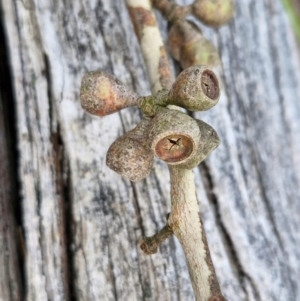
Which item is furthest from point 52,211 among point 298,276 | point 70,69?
point 298,276

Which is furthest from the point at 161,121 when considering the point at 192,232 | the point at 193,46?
the point at 193,46

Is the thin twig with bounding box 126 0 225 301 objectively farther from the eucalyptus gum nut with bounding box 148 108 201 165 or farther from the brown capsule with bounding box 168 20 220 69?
the brown capsule with bounding box 168 20 220 69

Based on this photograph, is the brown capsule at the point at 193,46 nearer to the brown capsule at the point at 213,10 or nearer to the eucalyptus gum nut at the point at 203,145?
the brown capsule at the point at 213,10

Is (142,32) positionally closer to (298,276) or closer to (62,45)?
(62,45)

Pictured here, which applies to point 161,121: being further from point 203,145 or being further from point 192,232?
point 192,232

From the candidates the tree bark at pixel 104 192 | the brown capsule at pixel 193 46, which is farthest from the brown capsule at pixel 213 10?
the tree bark at pixel 104 192

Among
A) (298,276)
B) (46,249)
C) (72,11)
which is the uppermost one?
(72,11)

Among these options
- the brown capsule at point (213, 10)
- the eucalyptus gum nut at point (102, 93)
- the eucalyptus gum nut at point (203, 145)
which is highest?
the brown capsule at point (213, 10)
